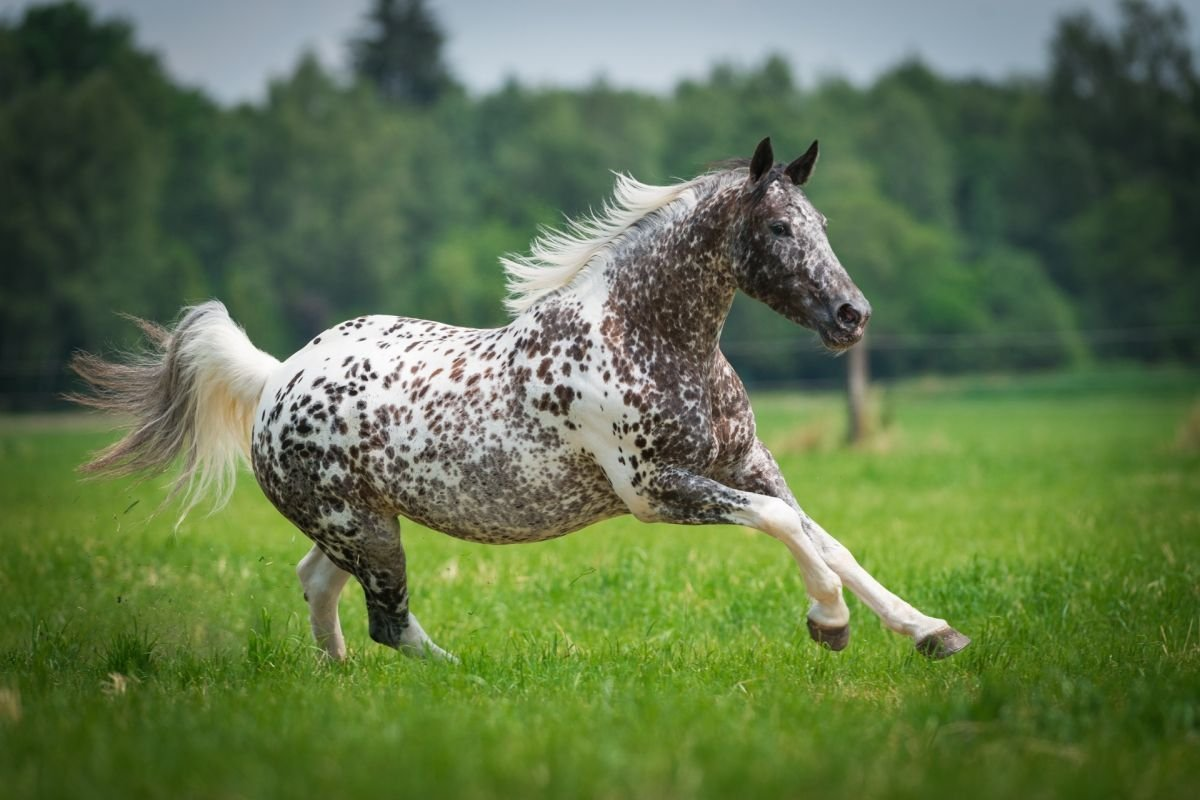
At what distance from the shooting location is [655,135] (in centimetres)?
6172

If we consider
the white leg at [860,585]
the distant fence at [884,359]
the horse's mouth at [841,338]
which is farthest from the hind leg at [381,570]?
the distant fence at [884,359]

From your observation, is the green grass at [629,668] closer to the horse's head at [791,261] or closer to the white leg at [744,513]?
the white leg at [744,513]

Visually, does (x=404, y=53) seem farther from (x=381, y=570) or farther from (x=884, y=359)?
(x=381, y=570)

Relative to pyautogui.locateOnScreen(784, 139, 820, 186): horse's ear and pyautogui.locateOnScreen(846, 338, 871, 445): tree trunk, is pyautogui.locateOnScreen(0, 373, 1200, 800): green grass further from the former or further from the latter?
pyautogui.locateOnScreen(846, 338, 871, 445): tree trunk

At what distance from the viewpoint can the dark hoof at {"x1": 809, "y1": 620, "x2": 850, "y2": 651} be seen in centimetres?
534

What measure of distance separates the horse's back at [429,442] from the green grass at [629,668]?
2.23 ft

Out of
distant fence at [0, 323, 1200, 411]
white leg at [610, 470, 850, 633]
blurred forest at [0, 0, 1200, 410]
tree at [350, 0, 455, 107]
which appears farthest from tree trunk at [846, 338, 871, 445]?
tree at [350, 0, 455, 107]

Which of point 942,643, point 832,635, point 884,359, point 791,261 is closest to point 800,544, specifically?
point 832,635

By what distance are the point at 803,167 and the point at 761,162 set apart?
0.25 meters

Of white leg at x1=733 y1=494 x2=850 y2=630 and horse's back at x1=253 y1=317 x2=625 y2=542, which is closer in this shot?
white leg at x1=733 y1=494 x2=850 y2=630

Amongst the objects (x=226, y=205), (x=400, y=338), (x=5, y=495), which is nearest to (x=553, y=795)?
(x=400, y=338)

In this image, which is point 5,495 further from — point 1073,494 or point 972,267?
point 972,267

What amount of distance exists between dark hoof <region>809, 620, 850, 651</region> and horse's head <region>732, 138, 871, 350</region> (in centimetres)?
116

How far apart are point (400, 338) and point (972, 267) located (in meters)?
60.3
